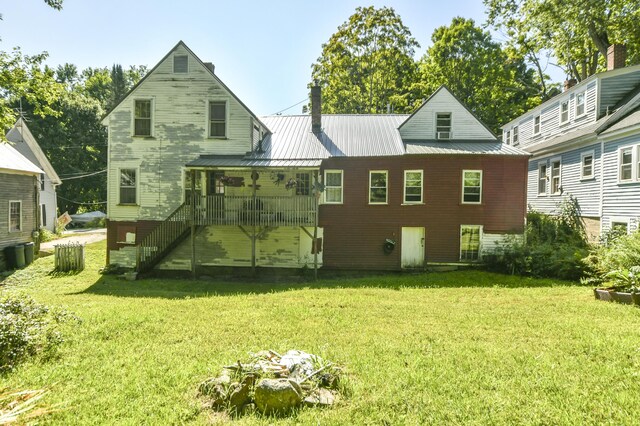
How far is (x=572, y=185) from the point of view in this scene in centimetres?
1897

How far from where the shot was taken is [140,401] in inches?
203

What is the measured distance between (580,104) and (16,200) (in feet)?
106

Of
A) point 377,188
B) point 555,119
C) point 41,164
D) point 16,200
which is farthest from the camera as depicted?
point 41,164

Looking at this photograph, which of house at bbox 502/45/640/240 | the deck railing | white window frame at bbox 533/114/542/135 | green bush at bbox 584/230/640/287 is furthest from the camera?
white window frame at bbox 533/114/542/135

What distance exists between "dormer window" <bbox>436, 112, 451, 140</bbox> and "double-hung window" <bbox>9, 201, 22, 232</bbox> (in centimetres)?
2372

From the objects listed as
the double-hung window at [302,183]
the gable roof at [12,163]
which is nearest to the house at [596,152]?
the double-hung window at [302,183]

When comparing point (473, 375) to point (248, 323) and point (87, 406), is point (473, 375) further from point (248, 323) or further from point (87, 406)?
point (87, 406)

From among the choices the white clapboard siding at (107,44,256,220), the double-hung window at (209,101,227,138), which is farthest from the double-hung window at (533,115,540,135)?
the double-hung window at (209,101,227,138)

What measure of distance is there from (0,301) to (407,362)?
835 centimetres

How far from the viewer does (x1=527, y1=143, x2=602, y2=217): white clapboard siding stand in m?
17.1

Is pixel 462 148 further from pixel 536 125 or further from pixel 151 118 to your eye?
pixel 151 118

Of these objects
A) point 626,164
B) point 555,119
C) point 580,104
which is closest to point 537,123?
point 555,119

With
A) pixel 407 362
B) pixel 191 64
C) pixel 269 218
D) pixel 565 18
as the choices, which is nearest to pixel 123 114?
pixel 191 64

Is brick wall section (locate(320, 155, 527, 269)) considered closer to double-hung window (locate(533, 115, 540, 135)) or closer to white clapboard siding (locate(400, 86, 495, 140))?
white clapboard siding (locate(400, 86, 495, 140))
